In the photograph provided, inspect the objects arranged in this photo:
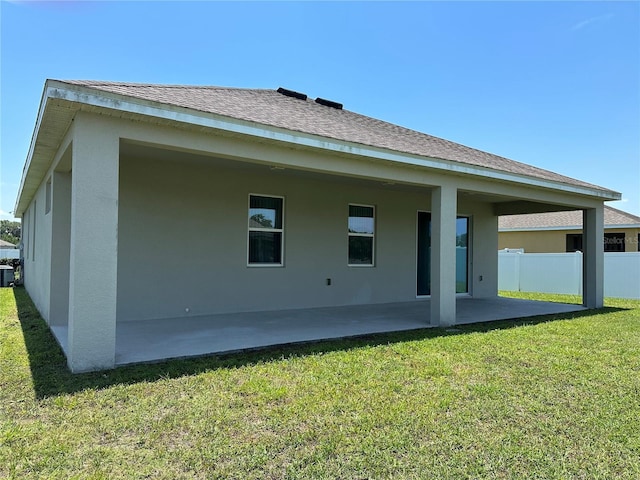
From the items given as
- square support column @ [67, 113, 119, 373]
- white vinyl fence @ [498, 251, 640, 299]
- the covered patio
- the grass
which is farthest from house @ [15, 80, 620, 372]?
white vinyl fence @ [498, 251, 640, 299]

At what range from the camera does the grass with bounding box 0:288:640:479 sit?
2888 millimetres

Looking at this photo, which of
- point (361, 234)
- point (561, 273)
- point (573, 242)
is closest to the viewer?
point (361, 234)

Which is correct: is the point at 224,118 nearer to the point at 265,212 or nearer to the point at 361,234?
the point at 265,212

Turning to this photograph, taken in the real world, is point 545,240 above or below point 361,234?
above

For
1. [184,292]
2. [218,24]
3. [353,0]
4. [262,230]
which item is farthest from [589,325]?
[218,24]

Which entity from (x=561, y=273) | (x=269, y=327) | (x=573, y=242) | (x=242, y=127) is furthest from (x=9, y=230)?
(x=242, y=127)

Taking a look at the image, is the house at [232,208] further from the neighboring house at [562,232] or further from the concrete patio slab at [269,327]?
the neighboring house at [562,232]

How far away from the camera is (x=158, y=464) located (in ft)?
9.36

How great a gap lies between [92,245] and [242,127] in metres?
2.37

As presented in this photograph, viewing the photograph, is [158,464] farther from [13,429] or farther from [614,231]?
[614,231]

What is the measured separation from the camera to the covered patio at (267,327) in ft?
19.5

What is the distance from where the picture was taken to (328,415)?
12.2 ft

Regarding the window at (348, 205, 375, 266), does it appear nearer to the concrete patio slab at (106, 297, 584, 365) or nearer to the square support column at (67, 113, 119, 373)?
the concrete patio slab at (106, 297, 584, 365)

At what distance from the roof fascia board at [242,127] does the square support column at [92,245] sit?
0.34 meters
